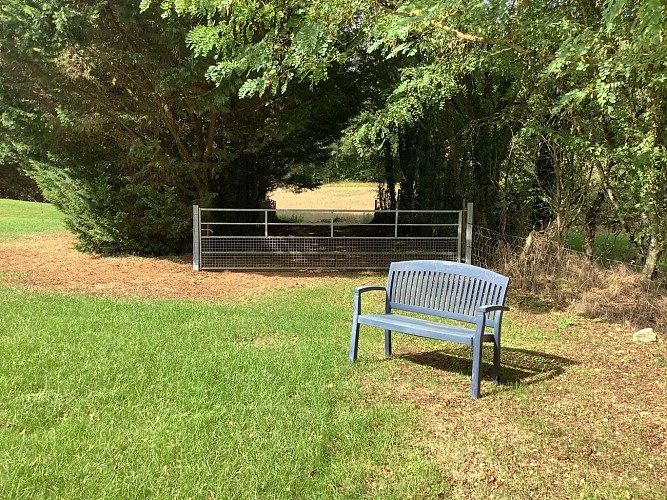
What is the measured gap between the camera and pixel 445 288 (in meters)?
5.18

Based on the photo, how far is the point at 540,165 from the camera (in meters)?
10.7

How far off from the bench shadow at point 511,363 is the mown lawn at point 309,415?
30mm

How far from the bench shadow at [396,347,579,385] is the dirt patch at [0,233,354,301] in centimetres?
410

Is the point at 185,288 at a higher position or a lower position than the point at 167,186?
lower

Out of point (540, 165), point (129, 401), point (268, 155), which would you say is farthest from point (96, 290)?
point (268, 155)

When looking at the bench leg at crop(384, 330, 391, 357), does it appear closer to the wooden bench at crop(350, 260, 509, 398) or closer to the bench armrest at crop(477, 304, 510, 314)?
the wooden bench at crop(350, 260, 509, 398)

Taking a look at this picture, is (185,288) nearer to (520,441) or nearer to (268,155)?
(520,441)

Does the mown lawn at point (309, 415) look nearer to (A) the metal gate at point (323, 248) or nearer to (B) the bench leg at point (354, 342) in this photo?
(B) the bench leg at point (354, 342)

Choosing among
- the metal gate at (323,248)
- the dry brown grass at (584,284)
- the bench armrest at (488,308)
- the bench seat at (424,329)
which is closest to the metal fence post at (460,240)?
the metal gate at (323,248)

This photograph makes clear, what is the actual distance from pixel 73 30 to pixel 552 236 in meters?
8.73

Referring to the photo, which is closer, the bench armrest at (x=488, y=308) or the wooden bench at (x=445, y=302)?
the bench armrest at (x=488, y=308)

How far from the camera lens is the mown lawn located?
312 centimetres

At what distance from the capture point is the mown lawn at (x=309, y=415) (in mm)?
3119

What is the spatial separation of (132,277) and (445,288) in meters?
7.02
